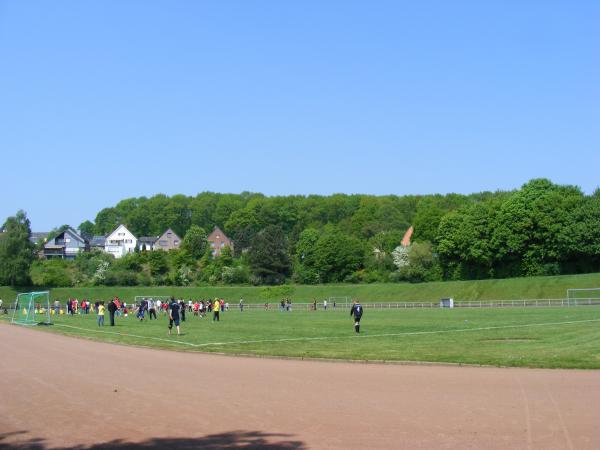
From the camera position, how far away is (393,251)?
120000mm

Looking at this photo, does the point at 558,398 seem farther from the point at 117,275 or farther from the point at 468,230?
the point at 117,275

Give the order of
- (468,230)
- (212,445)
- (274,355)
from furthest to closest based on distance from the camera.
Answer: (468,230) → (274,355) → (212,445)

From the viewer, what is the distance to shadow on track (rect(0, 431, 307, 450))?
9.72 m

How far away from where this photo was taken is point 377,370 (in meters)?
18.1

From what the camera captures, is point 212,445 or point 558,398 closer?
point 212,445

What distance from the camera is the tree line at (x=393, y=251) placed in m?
91.9

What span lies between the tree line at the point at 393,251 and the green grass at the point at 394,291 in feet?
28.8

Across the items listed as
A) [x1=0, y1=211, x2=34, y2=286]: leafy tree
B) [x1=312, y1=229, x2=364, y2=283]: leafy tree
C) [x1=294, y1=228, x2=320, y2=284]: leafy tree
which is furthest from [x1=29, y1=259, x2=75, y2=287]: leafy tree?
[x1=312, y1=229, x2=364, y2=283]: leafy tree

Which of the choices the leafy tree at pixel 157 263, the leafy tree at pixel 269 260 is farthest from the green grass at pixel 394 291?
the leafy tree at pixel 157 263

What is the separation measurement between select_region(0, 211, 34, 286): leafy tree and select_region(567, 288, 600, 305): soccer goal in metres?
83.1

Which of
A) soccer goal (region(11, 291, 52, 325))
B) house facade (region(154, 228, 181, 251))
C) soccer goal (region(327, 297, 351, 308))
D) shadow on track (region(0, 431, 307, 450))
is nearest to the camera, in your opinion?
shadow on track (region(0, 431, 307, 450))

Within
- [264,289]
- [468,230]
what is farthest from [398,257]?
[264,289]

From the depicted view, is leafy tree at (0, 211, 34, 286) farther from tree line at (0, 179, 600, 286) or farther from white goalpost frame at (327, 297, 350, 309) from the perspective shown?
white goalpost frame at (327, 297, 350, 309)

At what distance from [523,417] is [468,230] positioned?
89.6 meters
